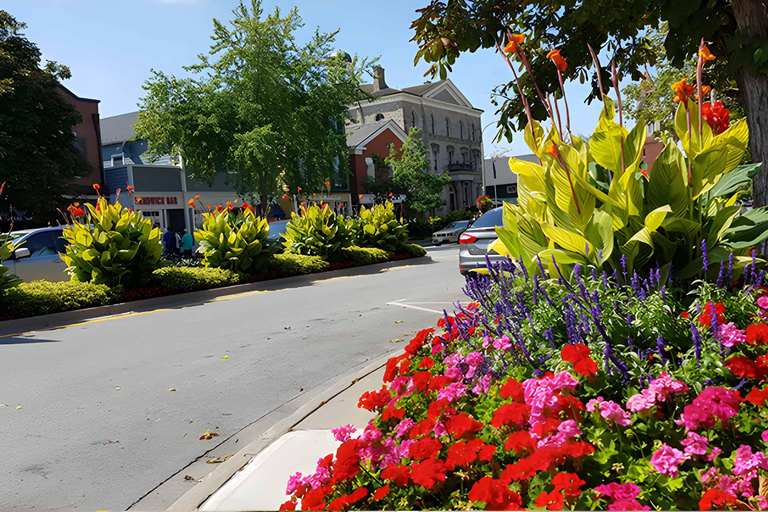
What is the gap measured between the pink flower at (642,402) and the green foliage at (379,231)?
62.7 feet

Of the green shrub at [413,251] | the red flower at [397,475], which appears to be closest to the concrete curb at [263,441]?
the red flower at [397,475]

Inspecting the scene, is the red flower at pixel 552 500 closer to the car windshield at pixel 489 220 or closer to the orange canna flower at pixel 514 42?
the orange canna flower at pixel 514 42

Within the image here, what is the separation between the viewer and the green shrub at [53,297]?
35.7 feet

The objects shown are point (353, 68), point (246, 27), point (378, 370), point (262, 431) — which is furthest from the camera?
point (353, 68)

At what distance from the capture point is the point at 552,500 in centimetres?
214

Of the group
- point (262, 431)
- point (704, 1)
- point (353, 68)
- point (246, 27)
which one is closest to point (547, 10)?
point (704, 1)

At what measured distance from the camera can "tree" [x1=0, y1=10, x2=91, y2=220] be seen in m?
26.2

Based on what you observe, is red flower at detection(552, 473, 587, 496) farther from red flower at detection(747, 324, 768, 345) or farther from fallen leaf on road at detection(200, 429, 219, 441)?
fallen leaf on road at detection(200, 429, 219, 441)

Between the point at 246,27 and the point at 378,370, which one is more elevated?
the point at 246,27

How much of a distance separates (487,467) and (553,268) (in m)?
1.73

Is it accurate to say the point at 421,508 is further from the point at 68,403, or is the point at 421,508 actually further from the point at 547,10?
the point at 547,10

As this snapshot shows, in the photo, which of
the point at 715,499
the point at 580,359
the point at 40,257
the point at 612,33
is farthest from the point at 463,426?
the point at 40,257

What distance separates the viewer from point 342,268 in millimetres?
18719

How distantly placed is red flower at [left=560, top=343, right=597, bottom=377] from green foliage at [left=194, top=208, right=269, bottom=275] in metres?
13.4
